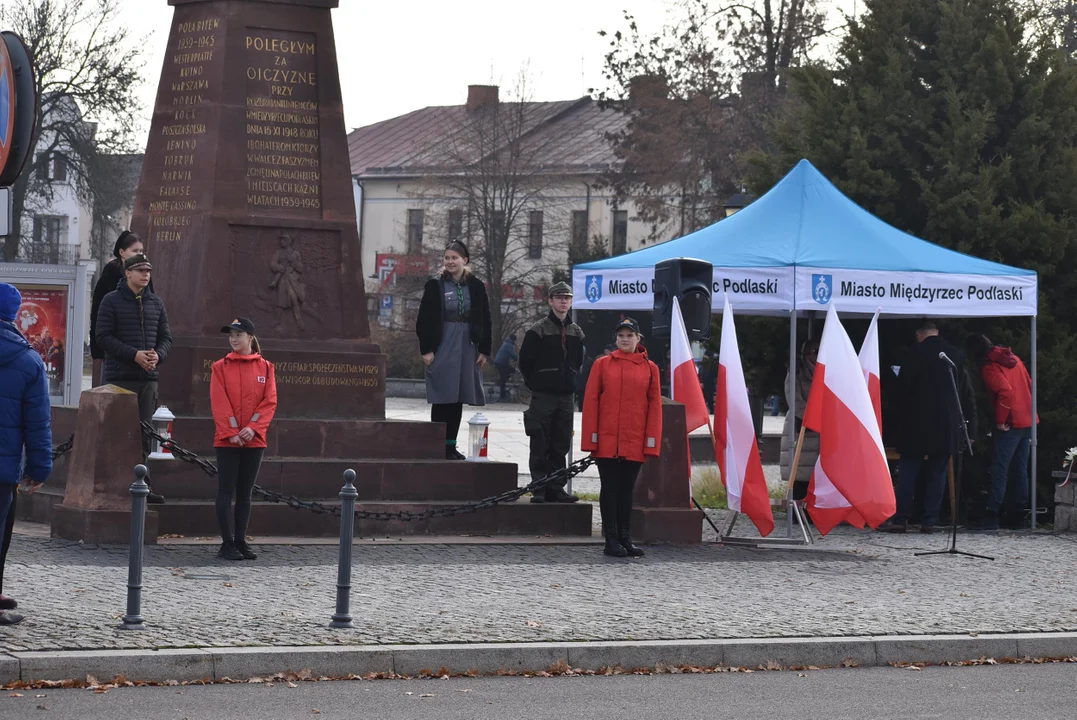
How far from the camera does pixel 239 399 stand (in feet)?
38.5

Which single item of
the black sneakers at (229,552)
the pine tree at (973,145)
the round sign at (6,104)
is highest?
the pine tree at (973,145)

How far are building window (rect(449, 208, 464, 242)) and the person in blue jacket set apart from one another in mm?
53897

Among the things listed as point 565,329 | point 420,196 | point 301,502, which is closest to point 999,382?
point 565,329

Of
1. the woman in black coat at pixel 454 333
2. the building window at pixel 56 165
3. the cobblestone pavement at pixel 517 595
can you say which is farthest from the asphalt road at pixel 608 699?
the building window at pixel 56 165

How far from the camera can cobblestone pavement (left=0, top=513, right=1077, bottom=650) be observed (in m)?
8.96

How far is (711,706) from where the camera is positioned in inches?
310

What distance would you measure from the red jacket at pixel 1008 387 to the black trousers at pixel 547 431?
4540 millimetres

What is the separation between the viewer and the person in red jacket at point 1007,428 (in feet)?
53.9

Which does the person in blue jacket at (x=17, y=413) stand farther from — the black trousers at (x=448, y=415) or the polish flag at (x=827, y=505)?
the polish flag at (x=827, y=505)

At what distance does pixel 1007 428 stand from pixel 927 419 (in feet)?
3.52

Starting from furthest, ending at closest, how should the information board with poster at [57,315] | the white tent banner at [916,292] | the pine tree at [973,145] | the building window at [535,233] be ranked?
the building window at [535,233] < the information board with poster at [57,315] < the pine tree at [973,145] < the white tent banner at [916,292]

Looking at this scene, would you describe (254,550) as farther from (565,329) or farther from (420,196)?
(420,196)

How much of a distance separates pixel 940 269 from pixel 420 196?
165 feet

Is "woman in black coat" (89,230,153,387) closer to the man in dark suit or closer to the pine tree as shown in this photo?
the man in dark suit
